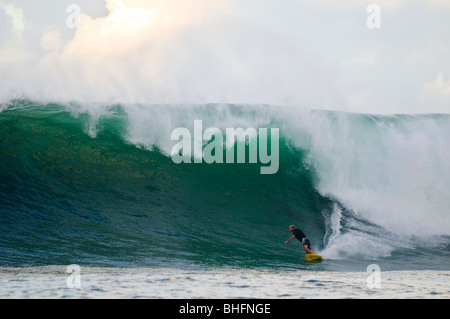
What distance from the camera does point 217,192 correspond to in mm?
10172

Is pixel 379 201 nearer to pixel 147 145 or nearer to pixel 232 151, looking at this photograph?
pixel 232 151

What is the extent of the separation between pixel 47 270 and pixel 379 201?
843 cm

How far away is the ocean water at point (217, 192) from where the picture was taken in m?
6.98

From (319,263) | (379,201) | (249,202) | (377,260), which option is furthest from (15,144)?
(379,201)

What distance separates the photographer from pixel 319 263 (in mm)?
6871
